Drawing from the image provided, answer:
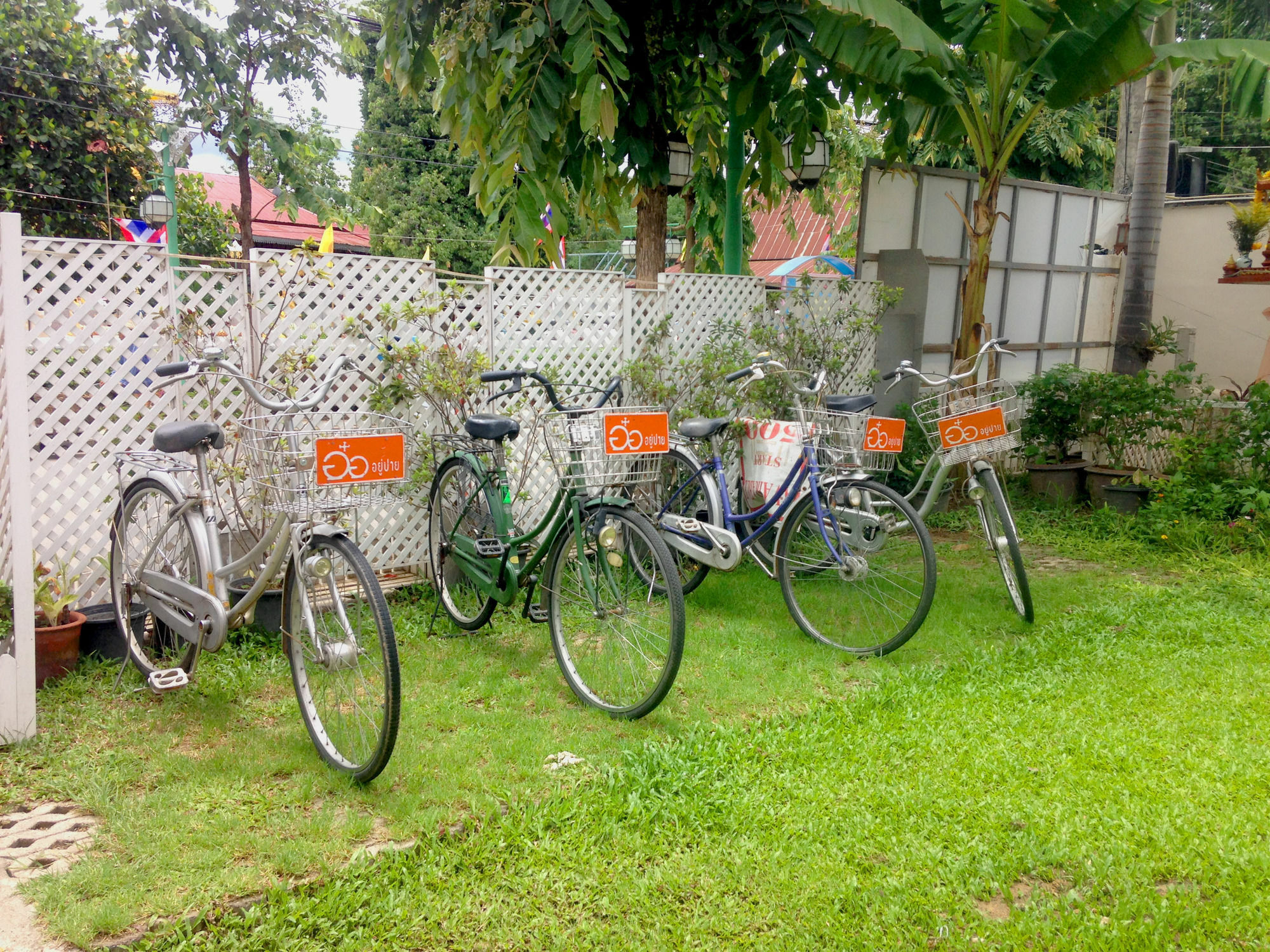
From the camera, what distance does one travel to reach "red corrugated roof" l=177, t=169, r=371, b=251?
22.6 meters

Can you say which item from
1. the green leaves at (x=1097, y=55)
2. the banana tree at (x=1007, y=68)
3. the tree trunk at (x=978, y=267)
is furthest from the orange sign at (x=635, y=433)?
the tree trunk at (x=978, y=267)

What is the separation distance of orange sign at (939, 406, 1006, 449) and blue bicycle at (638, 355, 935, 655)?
1.29 feet

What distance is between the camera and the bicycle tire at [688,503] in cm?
514

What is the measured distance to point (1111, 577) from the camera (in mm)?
6211

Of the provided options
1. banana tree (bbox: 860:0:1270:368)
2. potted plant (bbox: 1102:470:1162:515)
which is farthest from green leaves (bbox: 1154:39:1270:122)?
potted plant (bbox: 1102:470:1162:515)

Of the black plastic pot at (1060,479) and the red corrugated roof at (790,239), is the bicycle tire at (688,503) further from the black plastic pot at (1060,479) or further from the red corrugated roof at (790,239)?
the red corrugated roof at (790,239)

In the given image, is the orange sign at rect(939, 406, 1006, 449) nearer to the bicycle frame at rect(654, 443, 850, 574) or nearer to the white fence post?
the bicycle frame at rect(654, 443, 850, 574)

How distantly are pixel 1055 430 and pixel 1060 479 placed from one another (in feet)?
1.39

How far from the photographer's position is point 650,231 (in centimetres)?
765

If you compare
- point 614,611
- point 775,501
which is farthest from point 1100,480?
point 614,611

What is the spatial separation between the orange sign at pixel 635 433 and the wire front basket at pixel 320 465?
3.16ft

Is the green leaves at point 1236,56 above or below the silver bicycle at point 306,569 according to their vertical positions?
above

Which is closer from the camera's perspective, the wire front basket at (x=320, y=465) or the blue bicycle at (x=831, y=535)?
the wire front basket at (x=320, y=465)

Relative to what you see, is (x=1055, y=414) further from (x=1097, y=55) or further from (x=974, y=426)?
(x=974, y=426)
